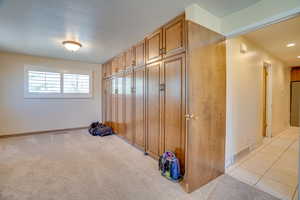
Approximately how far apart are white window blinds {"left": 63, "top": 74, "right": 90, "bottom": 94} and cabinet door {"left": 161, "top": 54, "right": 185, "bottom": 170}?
12.3 feet

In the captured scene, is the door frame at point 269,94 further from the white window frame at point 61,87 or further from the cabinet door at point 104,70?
the white window frame at point 61,87

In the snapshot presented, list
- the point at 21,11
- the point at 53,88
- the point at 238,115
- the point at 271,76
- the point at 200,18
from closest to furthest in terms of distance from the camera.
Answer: the point at 200,18
the point at 21,11
the point at 238,115
the point at 271,76
the point at 53,88

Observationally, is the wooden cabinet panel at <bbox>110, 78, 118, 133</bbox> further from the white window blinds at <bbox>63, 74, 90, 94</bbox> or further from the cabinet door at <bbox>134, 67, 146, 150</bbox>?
the white window blinds at <bbox>63, 74, 90, 94</bbox>

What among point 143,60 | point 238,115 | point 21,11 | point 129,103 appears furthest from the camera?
point 129,103

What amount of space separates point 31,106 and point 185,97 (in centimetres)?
470

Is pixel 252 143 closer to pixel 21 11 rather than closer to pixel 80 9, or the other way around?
pixel 80 9

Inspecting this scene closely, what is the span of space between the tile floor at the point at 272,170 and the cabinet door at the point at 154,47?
2.24m

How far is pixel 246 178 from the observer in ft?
6.75

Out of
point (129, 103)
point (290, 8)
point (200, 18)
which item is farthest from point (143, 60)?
point (290, 8)

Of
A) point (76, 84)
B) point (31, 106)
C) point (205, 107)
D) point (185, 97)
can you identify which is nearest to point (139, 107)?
point (185, 97)

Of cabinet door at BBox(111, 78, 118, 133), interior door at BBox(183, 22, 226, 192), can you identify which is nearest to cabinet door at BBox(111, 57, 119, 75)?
cabinet door at BBox(111, 78, 118, 133)

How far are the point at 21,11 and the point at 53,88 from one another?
9.66 ft

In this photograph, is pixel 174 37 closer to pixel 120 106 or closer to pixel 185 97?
pixel 185 97

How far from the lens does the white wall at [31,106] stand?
3.96 m
